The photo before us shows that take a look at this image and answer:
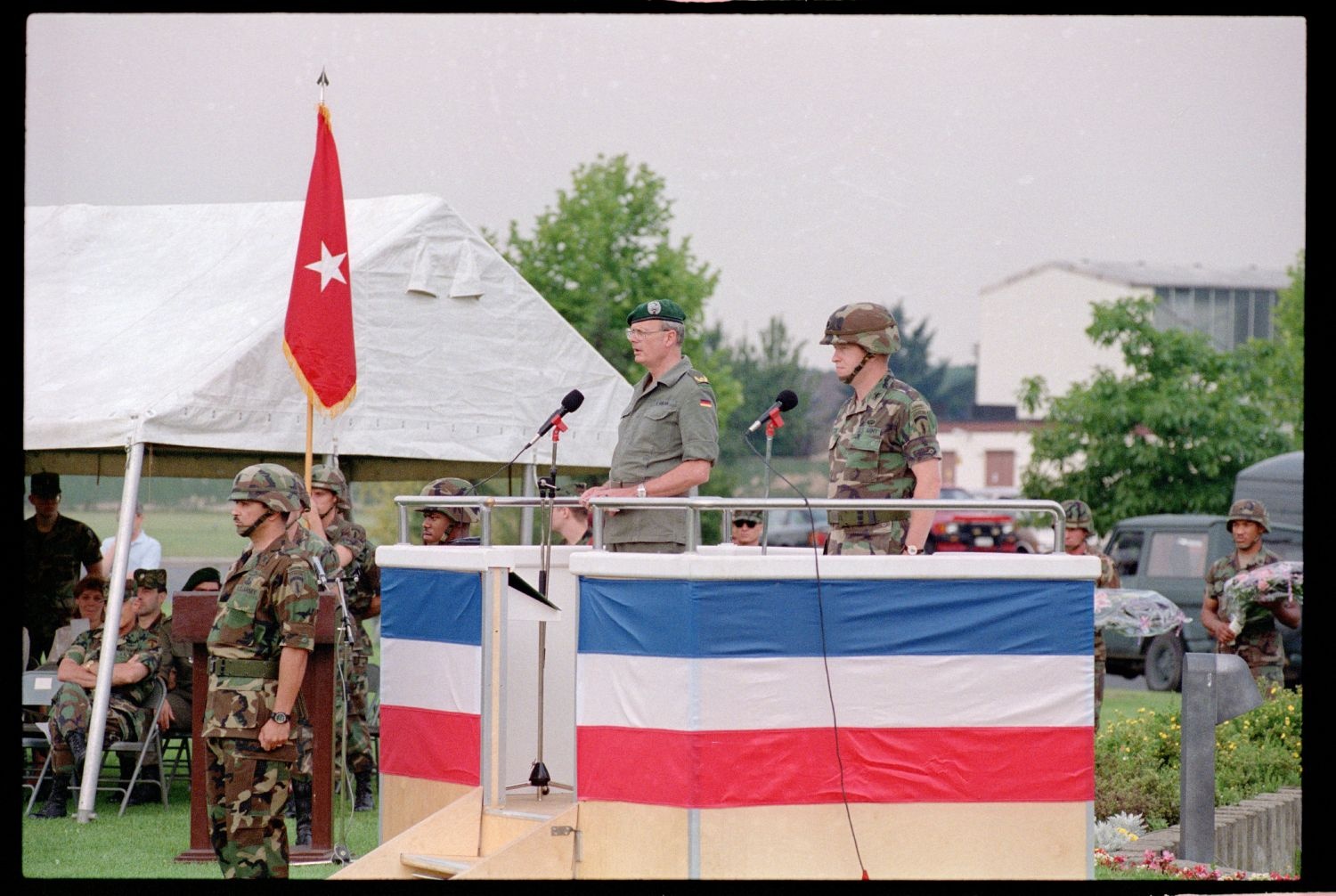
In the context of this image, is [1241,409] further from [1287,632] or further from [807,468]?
[807,468]

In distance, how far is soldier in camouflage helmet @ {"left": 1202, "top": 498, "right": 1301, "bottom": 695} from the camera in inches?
480

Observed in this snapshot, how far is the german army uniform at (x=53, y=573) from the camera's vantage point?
44.8 ft

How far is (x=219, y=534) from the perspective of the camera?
4216cm

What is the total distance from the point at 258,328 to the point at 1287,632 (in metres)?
12.0

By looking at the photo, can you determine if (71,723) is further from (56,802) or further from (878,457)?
(878,457)

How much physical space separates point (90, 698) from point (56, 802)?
72 centimetres

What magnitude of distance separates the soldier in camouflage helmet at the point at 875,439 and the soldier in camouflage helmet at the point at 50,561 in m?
7.87

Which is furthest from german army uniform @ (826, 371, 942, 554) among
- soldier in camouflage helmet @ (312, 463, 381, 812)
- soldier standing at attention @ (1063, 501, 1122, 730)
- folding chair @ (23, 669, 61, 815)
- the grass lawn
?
folding chair @ (23, 669, 61, 815)

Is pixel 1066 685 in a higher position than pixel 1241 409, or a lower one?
lower

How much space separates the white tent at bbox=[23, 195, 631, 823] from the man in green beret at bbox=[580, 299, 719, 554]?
3.95m

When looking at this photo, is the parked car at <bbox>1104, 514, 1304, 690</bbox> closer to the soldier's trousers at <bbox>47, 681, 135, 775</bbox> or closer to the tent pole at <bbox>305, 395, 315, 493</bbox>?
the tent pole at <bbox>305, 395, 315, 493</bbox>

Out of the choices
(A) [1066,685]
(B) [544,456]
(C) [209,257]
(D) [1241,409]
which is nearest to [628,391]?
(B) [544,456]

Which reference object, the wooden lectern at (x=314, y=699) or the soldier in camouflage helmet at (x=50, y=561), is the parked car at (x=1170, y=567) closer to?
the soldier in camouflage helmet at (x=50, y=561)

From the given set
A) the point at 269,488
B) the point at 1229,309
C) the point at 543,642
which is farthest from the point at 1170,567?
the point at 1229,309
